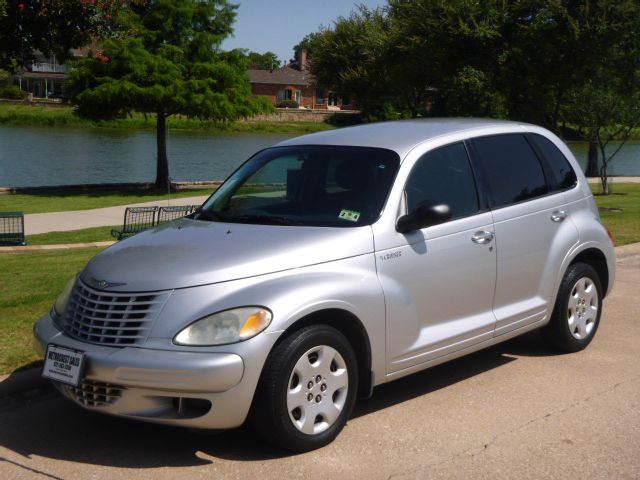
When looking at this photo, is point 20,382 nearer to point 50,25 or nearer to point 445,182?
point 445,182

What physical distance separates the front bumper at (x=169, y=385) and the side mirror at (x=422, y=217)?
1474mm

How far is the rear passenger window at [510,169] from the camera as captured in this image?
6.49 m

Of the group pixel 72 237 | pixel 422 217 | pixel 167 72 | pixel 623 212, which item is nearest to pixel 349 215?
pixel 422 217

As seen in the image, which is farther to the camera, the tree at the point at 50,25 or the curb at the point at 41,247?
the curb at the point at 41,247

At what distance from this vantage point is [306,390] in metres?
5.02

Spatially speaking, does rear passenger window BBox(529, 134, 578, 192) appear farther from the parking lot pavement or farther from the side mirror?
the side mirror

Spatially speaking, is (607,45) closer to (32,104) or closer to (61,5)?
(61,5)

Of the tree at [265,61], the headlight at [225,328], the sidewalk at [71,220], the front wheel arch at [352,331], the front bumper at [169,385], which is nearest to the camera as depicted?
the front bumper at [169,385]

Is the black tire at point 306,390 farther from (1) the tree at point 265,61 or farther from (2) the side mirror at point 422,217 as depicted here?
(1) the tree at point 265,61

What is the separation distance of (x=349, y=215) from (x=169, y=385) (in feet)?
5.30

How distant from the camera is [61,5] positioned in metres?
8.77

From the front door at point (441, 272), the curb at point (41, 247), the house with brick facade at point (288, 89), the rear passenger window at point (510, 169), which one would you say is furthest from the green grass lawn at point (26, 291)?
the house with brick facade at point (288, 89)

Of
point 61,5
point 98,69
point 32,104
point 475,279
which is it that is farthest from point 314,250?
point 32,104

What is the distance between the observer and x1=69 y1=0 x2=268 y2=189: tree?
29.1 metres
